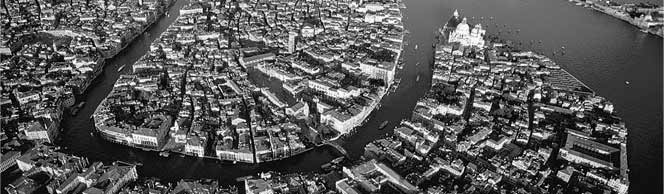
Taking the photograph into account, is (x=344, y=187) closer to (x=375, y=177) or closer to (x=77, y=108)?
(x=375, y=177)

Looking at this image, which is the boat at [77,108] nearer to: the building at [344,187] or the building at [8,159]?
the building at [8,159]

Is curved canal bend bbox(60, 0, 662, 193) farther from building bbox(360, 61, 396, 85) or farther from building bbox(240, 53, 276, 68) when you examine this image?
building bbox(240, 53, 276, 68)

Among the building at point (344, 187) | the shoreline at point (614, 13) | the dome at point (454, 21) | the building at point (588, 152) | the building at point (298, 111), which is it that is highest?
the shoreline at point (614, 13)

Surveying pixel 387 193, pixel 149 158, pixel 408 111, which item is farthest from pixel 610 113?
pixel 149 158

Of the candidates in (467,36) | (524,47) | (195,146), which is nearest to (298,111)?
(195,146)

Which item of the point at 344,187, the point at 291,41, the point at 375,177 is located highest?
the point at 291,41

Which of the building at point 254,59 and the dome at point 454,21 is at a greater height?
the dome at point 454,21

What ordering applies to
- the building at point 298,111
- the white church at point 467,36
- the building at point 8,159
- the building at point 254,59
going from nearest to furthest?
1. the building at point 8,159
2. the building at point 298,111
3. the building at point 254,59
4. the white church at point 467,36

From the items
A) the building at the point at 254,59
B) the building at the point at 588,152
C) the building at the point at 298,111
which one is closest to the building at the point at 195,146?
the building at the point at 298,111
